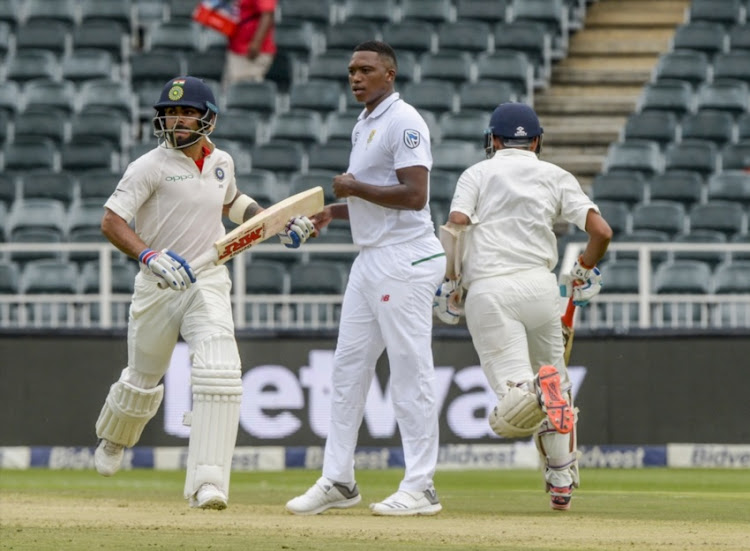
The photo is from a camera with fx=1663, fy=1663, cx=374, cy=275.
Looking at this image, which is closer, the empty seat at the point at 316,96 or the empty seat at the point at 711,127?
the empty seat at the point at 711,127

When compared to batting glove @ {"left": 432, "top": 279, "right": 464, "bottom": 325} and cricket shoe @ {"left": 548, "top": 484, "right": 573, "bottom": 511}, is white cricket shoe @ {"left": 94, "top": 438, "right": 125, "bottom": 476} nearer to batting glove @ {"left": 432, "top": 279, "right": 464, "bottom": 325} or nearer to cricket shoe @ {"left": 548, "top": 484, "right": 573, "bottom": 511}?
batting glove @ {"left": 432, "top": 279, "right": 464, "bottom": 325}

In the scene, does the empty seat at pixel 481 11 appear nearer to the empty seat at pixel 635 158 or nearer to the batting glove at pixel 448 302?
the empty seat at pixel 635 158

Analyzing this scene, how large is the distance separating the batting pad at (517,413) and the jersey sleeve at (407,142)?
110cm

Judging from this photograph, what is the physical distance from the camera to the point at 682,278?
12.8 meters

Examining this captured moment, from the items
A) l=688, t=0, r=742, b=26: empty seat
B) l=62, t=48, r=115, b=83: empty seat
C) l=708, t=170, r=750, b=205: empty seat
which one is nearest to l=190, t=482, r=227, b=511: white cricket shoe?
l=708, t=170, r=750, b=205: empty seat

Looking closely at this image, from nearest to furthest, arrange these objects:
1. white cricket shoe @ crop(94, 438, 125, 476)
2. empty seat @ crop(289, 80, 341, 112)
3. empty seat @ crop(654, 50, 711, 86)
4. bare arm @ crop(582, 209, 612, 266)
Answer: bare arm @ crop(582, 209, 612, 266) < white cricket shoe @ crop(94, 438, 125, 476) < empty seat @ crop(289, 80, 341, 112) < empty seat @ crop(654, 50, 711, 86)

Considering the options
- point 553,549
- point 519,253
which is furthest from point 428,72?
point 553,549

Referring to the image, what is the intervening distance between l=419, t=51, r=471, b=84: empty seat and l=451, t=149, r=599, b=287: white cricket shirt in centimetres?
937

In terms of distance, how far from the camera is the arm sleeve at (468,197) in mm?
7809

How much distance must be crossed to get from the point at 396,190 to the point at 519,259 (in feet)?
2.69

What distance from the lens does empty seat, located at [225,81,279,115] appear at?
1691 centimetres

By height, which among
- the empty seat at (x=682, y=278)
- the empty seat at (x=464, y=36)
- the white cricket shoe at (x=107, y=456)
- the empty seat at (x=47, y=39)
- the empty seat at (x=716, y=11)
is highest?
the empty seat at (x=716, y=11)

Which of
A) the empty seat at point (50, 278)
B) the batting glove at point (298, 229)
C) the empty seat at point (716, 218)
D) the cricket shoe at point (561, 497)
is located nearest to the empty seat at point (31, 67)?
the empty seat at point (50, 278)

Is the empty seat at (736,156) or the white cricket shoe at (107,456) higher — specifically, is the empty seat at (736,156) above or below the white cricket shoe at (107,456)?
above
